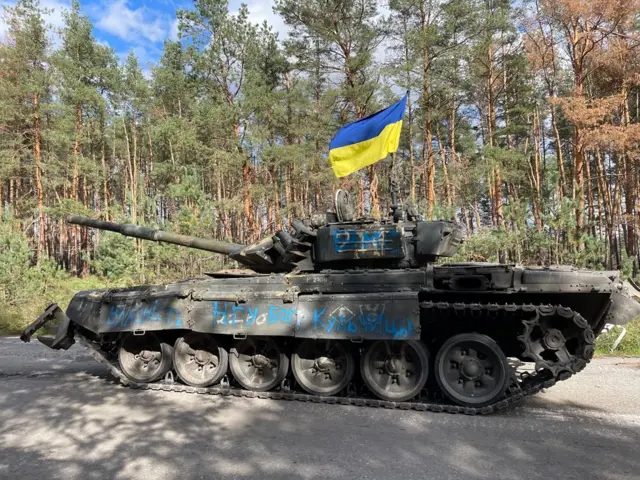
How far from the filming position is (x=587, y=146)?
19219 mm

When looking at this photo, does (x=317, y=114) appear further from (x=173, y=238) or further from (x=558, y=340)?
(x=558, y=340)

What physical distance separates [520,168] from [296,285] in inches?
777

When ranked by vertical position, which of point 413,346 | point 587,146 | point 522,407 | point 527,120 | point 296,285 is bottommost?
point 522,407

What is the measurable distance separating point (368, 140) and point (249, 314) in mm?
5128

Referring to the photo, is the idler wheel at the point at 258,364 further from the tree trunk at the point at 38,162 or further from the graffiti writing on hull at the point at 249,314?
the tree trunk at the point at 38,162

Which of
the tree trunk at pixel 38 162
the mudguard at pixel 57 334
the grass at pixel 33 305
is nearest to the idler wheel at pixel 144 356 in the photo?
the mudguard at pixel 57 334

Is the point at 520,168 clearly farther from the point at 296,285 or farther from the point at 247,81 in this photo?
Answer: the point at 296,285

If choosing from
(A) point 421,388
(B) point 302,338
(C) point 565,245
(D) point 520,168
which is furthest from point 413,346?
(D) point 520,168

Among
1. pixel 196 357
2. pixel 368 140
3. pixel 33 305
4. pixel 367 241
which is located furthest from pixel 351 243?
pixel 33 305

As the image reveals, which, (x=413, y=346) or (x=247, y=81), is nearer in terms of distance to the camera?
(x=413, y=346)

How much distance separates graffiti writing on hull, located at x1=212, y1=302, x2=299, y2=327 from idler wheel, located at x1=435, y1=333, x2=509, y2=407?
6.81 ft

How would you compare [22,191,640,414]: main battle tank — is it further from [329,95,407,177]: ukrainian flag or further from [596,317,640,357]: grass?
[596,317,640,357]: grass

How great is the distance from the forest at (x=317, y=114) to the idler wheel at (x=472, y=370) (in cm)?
928

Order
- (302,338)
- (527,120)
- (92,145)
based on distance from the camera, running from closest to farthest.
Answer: (302,338) < (527,120) < (92,145)
